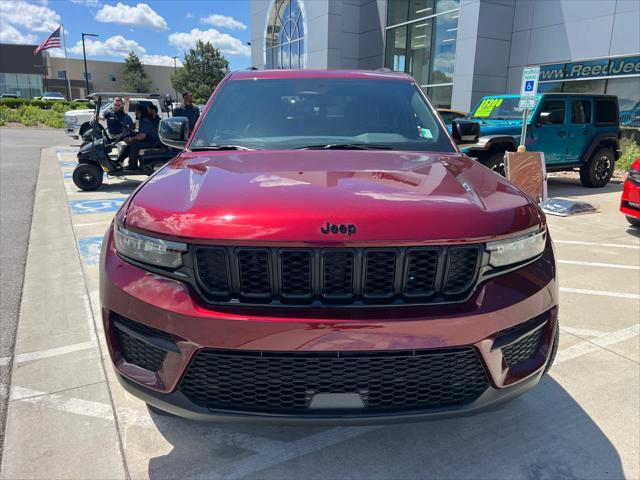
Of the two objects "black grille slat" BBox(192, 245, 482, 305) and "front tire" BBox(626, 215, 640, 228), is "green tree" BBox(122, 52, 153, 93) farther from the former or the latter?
"black grille slat" BBox(192, 245, 482, 305)

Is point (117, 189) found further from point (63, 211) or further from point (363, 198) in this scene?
point (363, 198)

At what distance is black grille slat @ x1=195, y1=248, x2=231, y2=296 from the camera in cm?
178

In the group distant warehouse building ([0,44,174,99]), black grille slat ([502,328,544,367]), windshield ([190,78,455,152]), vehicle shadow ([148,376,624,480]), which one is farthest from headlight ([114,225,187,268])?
distant warehouse building ([0,44,174,99])

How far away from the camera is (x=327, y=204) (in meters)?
1.77

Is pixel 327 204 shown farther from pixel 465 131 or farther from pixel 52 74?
pixel 52 74

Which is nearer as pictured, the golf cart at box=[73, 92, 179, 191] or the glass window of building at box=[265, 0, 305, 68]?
the golf cart at box=[73, 92, 179, 191]

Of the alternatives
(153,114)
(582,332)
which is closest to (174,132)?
(582,332)

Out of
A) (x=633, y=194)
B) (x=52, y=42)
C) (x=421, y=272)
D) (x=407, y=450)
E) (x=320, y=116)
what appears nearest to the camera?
(x=421, y=272)

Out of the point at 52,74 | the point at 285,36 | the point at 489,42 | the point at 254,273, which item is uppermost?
the point at 52,74

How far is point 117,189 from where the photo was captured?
9.85 m

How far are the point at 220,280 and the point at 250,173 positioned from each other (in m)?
0.60

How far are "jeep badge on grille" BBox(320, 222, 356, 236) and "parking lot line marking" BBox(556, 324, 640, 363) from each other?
2275 mm

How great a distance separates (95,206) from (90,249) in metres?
2.71

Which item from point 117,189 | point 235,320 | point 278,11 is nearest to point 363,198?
point 235,320
